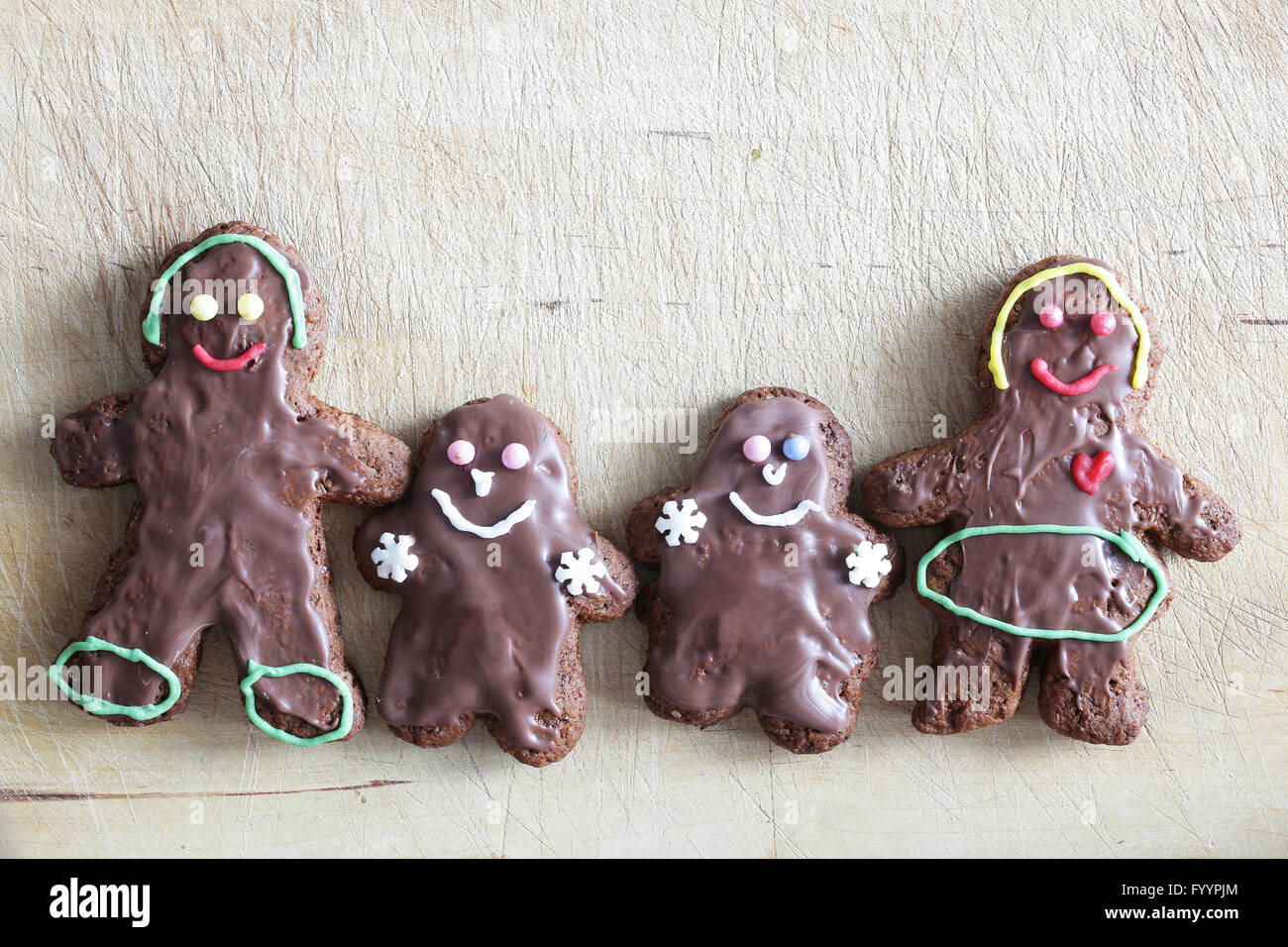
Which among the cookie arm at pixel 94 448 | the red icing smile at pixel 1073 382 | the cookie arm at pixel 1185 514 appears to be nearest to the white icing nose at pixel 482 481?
the cookie arm at pixel 94 448

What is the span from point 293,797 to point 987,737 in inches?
77.6

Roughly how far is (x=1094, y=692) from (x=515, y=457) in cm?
166

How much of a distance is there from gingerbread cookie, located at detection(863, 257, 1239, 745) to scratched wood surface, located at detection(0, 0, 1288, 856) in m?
0.16

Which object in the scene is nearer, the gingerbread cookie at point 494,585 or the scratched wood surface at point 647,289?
the gingerbread cookie at point 494,585

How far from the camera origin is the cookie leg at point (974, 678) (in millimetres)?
2902

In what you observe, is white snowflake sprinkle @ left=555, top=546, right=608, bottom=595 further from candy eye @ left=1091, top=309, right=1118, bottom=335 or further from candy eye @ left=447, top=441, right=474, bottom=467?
candy eye @ left=1091, top=309, right=1118, bottom=335

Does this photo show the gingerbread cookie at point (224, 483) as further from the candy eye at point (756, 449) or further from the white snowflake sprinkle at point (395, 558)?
the candy eye at point (756, 449)

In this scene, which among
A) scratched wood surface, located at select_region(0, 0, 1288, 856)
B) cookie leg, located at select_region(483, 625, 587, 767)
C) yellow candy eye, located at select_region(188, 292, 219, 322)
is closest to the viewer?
yellow candy eye, located at select_region(188, 292, 219, 322)

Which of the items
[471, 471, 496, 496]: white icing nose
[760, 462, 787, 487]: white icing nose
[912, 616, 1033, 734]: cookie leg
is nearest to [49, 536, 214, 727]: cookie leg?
[471, 471, 496, 496]: white icing nose

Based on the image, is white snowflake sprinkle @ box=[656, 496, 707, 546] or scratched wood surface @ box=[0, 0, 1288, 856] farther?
scratched wood surface @ box=[0, 0, 1288, 856]

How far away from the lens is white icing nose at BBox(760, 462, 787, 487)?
2887 mm

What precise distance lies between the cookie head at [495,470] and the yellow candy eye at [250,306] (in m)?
0.56

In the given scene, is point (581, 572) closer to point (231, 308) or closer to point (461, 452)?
point (461, 452)

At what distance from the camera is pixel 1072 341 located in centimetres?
290
